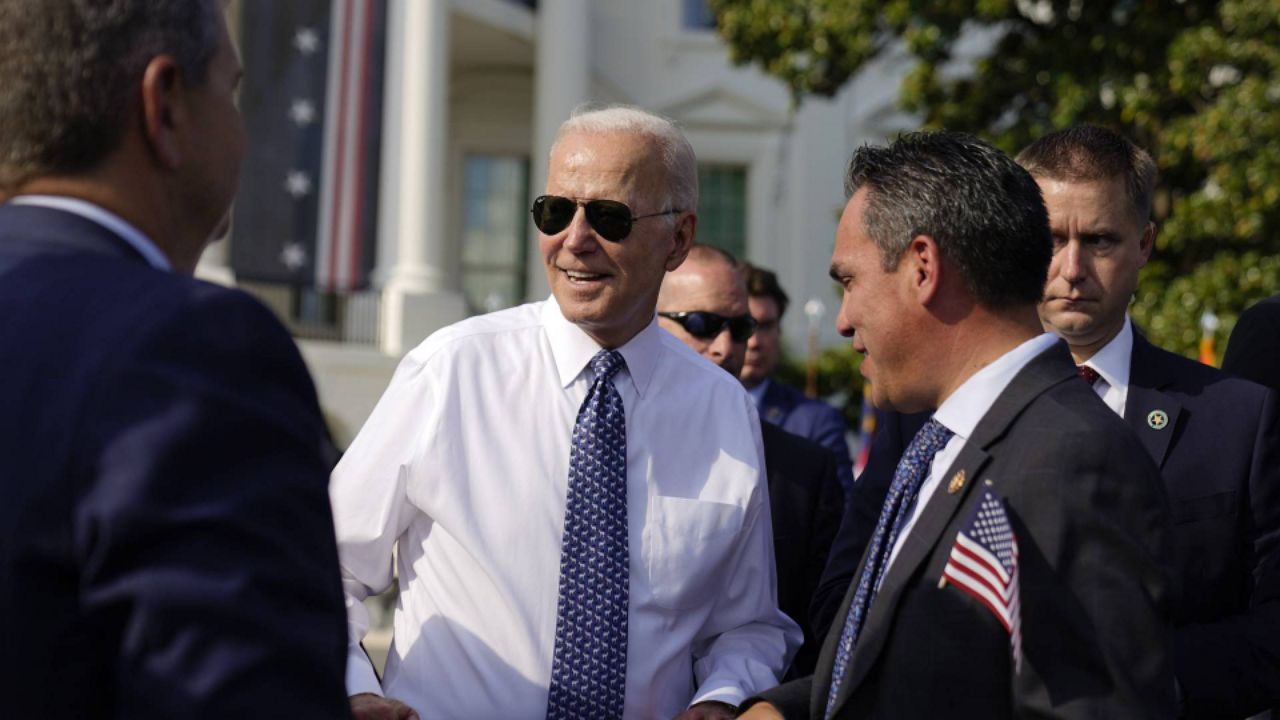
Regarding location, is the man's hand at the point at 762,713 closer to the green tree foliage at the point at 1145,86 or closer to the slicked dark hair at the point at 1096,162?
the slicked dark hair at the point at 1096,162

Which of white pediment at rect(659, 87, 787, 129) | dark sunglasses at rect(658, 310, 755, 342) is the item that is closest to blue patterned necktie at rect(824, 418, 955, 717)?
dark sunglasses at rect(658, 310, 755, 342)

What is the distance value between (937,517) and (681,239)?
1486mm

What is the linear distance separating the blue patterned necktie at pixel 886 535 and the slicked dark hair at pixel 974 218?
0.86 ft

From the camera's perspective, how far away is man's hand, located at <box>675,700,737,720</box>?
3180 millimetres

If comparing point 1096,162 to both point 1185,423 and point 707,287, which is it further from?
point 707,287

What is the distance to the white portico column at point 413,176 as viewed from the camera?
71.9 feet

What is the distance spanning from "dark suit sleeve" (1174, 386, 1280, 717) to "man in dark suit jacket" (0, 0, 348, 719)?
1.88 metres

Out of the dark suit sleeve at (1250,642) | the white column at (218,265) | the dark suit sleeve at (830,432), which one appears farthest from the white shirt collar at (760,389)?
the white column at (218,265)

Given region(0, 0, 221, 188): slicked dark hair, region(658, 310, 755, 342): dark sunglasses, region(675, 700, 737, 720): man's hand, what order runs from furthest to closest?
region(658, 310, 755, 342): dark sunglasses
region(675, 700, 737, 720): man's hand
region(0, 0, 221, 188): slicked dark hair

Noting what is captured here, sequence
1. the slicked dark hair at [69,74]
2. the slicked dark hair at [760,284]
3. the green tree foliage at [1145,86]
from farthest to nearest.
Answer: the green tree foliage at [1145,86] → the slicked dark hair at [760,284] → the slicked dark hair at [69,74]

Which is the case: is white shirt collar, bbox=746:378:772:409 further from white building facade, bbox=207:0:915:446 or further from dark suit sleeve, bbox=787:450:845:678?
white building facade, bbox=207:0:915:446

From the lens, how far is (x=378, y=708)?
3041mm

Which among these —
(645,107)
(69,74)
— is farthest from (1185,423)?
(645,107)

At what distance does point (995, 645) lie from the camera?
234cm
